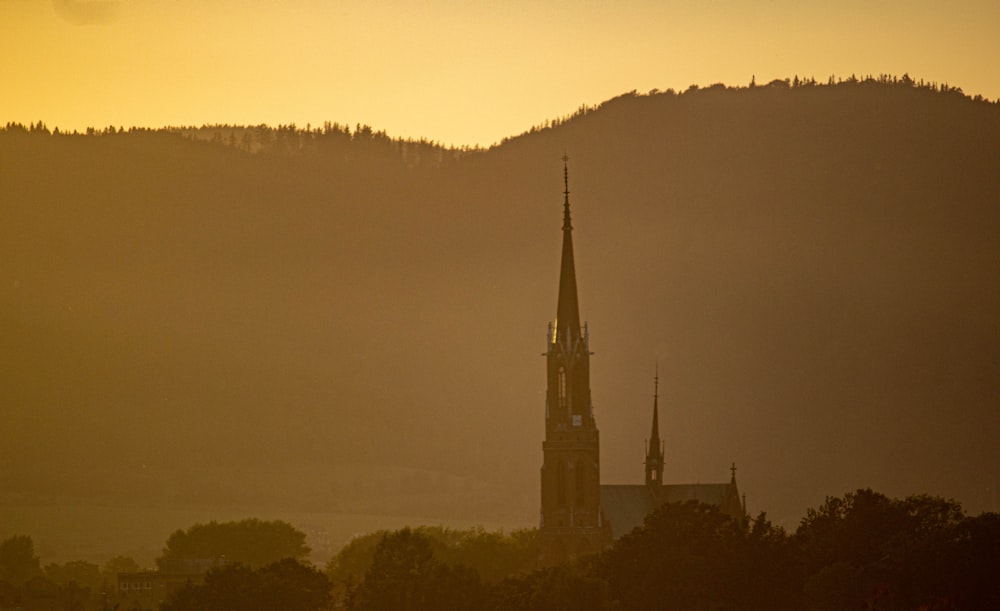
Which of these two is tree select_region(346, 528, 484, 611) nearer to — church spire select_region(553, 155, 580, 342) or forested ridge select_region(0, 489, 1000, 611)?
forested ridge select_region(0, 489, 1000, 611)

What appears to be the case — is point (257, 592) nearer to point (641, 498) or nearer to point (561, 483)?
point (561, 483)

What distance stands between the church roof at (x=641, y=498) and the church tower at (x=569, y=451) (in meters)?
3.06

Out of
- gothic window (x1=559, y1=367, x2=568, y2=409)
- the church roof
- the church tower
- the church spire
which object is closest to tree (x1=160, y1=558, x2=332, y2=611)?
the church tower

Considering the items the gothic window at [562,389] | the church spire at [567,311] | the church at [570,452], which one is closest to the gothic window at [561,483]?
the church at [570,452]

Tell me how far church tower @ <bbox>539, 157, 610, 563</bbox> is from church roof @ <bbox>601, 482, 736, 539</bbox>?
3059 mm

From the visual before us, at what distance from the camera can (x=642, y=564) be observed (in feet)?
452

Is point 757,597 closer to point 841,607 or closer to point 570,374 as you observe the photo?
point 841,607

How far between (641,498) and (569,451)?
1118cm

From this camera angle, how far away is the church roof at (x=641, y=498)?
18325cm

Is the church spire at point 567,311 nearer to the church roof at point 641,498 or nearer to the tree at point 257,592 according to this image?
the church roof at point 641,498

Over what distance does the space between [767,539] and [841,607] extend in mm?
17911

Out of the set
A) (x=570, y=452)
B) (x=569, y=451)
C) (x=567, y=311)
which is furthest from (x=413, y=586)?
(x=567, y=311)

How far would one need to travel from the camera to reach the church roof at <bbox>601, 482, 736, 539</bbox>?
18325cm

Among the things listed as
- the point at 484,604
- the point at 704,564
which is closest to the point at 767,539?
the point at 704,564
